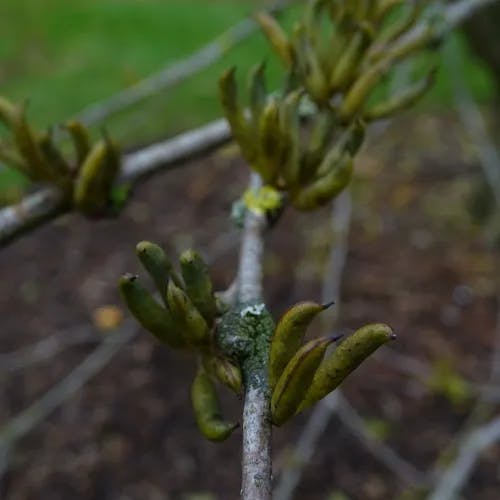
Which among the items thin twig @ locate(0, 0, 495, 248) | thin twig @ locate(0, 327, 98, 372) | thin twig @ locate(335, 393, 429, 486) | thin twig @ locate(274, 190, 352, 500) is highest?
thin twig @ locate(0, 0, 495, 248)

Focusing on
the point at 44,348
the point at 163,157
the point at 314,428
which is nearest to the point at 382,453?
the point at 314,428

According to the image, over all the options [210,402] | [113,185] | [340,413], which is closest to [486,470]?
[340,413]

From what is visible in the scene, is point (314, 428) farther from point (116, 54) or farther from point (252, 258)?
point (116, 54)

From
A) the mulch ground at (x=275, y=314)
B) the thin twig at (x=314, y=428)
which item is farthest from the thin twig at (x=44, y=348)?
the thin twig at (x=314, y=428)

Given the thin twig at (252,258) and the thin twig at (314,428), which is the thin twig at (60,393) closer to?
the thin twig at (314,428)

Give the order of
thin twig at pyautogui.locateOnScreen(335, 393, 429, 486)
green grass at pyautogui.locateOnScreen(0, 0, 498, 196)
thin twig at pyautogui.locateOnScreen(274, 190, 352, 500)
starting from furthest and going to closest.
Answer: green grass at pyautogui.locateOnScreen(0, 0, 498, 196) → thin twig at pyautogui.locateOnScreen(335, 393, 429, 486) → thin twig at pyautogui.locateOnScreen(274, 190, 352, 500)

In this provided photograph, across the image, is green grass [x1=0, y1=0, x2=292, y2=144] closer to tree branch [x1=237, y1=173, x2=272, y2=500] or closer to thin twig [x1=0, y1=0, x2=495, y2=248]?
thin twig [x1=0, y1=0, x2=495, y2=248]

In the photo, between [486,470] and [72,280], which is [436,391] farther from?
[72,280]

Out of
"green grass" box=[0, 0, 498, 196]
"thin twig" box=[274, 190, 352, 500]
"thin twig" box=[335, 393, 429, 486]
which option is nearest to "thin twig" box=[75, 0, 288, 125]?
"thin twig" box=[274, 190, 352, 500]
